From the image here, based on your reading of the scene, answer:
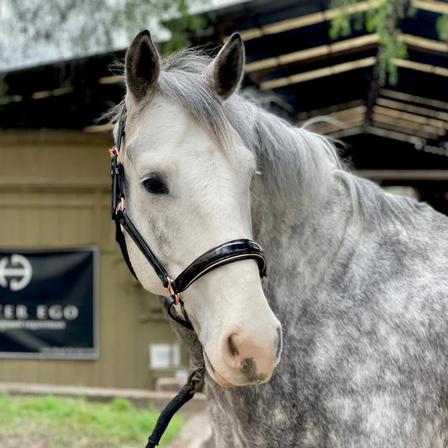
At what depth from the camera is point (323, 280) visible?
7.47 feet

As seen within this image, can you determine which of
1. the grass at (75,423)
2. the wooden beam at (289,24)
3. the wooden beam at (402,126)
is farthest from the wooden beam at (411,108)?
the grass at (75,423)

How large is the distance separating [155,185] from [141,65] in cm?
36

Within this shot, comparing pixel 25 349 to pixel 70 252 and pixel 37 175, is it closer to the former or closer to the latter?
pixel 70 252

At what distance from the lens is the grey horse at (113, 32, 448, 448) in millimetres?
1938

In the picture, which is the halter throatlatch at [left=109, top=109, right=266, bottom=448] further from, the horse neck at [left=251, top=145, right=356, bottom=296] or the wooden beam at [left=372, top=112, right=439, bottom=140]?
the wooden beam at [left=372, top=112, right=439, bottom=140]

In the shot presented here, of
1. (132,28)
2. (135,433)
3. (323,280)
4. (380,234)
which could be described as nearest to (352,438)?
(323,280)

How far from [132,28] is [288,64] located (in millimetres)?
2261

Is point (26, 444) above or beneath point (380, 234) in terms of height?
beneath

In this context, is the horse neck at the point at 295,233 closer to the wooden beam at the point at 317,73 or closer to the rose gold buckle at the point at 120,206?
the rose gold buckle at the point at 120,206

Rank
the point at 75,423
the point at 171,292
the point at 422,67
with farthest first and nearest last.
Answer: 1. the point at 422,67
2. the point at 75,423
3. the point at 171,292

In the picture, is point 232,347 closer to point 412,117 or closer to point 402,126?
point 412,117

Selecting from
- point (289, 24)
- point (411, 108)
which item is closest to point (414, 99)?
point (411, 108)

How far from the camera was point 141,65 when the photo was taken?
2.08 meters

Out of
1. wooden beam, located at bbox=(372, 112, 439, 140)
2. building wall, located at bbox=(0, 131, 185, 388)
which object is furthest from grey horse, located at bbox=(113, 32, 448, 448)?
wooden beam, located at bbox=(372, 112, 439, 140)
